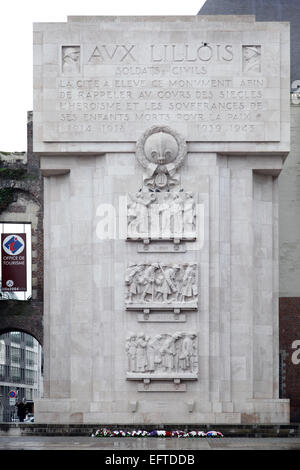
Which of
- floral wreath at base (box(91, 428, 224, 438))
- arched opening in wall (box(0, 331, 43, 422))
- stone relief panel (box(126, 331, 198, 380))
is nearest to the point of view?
floral wreath at base (box(91, 428, 224, 438))

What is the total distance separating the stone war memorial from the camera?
43.4 metres

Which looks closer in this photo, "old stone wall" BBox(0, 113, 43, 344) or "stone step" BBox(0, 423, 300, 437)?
"stone step" BBox(0, 423, 300, 437)

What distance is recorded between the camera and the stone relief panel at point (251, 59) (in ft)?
146

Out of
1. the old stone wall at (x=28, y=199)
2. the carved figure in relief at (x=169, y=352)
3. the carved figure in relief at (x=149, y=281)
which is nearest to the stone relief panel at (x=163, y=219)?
the carved figure in relief at (x=149, y=281)

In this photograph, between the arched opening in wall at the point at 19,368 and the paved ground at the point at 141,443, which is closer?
the paved ground at the point at 141,443

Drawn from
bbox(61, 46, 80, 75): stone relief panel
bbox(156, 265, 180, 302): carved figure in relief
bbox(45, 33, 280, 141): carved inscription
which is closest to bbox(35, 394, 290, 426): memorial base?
bbox(156, 265, 180, 302): carved figure in relief

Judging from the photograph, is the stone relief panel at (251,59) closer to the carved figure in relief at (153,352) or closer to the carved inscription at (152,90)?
the carved inscription at (152,90)

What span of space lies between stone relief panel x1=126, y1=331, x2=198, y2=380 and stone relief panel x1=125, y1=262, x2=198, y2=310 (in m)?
1.06

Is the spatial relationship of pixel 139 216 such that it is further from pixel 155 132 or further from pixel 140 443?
pixel 140 443

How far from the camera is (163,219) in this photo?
43.6 m

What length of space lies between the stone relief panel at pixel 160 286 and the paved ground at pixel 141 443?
5.15m

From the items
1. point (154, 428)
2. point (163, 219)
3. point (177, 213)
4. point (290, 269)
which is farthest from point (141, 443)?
point (290, 269)

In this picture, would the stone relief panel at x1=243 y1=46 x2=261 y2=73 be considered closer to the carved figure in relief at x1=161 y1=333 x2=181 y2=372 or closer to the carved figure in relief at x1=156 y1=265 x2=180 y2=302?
the carved figure in relief at x1=156 y1=265 x2=180 y2=302
